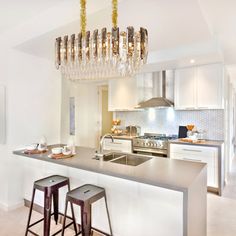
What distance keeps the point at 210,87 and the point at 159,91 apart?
3.42 ft

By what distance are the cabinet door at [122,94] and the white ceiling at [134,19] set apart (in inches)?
67.7

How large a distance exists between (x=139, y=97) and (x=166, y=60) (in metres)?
1.31

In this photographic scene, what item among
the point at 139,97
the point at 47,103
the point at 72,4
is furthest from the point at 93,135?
the point at 72,4

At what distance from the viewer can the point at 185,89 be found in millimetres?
3994

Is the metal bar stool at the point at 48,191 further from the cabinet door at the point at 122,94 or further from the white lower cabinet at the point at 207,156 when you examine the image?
the cabinet door at the point at 122,94

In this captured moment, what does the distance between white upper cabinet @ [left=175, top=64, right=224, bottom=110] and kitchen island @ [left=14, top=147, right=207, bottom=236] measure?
6.54ft

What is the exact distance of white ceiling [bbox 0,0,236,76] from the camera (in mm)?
2016

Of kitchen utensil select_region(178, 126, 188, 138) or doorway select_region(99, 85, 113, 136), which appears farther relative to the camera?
doorway select_region(99, 85, 113, 136)

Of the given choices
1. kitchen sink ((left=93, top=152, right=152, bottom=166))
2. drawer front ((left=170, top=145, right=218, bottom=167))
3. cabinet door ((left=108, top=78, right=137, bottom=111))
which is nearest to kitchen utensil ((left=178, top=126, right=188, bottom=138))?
drawer front ((left=170, top=145, right=218, bottom=167))

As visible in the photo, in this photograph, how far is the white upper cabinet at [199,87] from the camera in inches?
144

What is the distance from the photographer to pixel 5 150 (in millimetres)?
2949

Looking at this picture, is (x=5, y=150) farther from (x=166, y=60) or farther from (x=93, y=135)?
(x=93, y=135)

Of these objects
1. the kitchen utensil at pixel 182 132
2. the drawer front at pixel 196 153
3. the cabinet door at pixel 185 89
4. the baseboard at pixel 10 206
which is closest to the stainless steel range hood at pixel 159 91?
the cabinet door at pixel 185 89

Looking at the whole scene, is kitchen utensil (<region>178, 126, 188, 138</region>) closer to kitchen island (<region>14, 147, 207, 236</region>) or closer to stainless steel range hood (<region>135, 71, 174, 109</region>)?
stainless steel range hood (<region>135, 71, 174, 109</region>)
